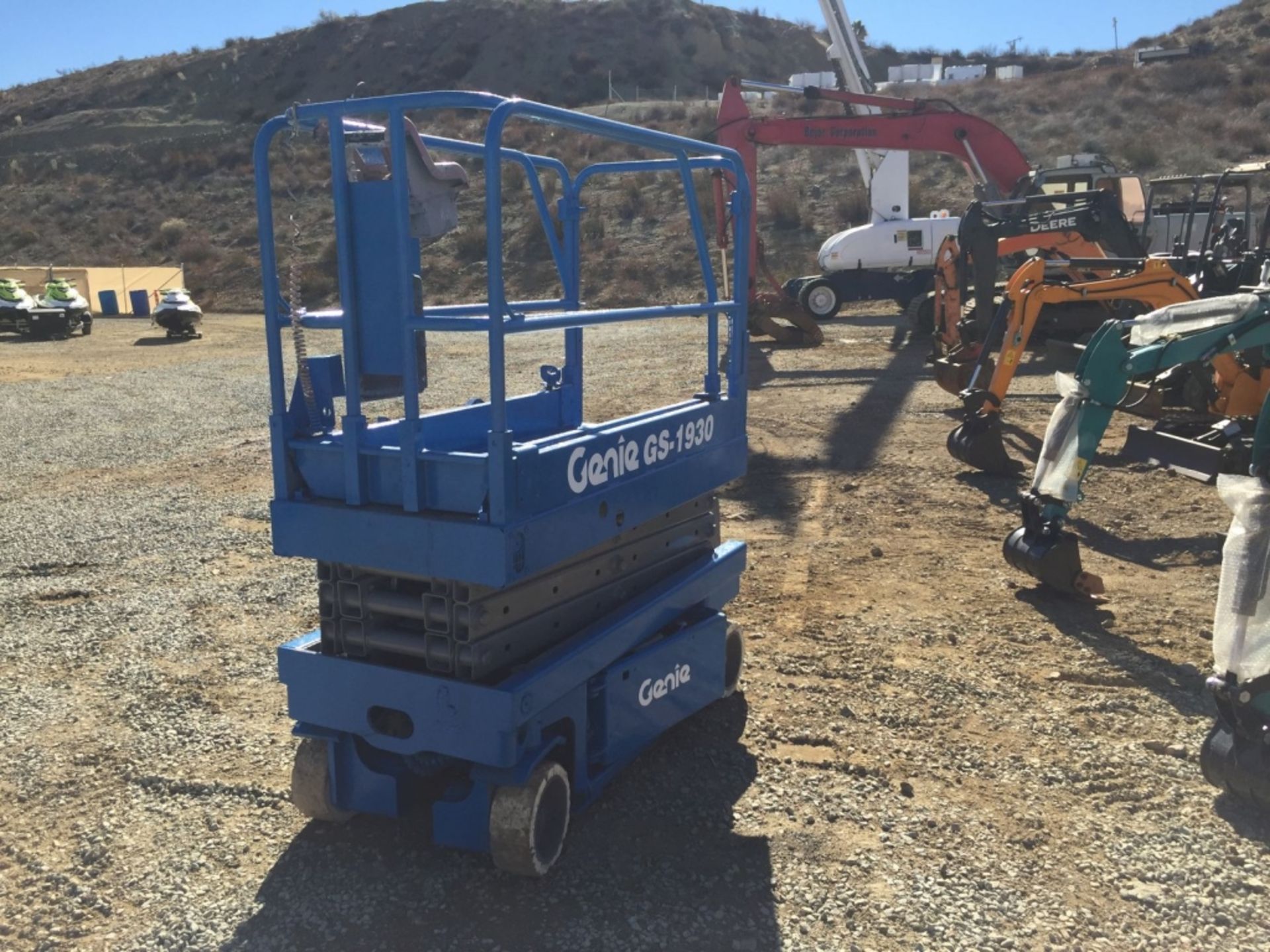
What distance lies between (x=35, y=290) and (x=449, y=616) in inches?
1140

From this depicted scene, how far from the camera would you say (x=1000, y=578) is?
649 centimetres

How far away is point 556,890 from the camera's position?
3.45 meters

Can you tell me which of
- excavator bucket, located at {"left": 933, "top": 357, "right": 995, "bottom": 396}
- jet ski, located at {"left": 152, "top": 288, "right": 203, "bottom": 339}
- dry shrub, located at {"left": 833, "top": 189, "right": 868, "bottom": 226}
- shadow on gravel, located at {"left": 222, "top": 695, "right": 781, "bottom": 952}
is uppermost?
dry shrub, located at {"left": 833, "top": 189, "right": 868, "bottom": 226}

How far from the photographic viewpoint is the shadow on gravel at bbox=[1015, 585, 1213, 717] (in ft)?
15.8

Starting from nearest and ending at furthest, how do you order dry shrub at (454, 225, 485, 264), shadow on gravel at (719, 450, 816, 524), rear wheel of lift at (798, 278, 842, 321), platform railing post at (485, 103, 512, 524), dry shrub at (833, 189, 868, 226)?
platform railing post at (485, 103, 512, 524) → shadow on gravel at (719, 450, 816, 524) → rear wheel of lift at (798, 278, 842, 321) → dry shrub at (833, 189, 868, 226) → dry shrub at (454, 225, 485, 264)

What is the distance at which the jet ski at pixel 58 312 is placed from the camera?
2278 centimetres

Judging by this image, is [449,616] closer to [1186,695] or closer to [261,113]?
[1186,695]

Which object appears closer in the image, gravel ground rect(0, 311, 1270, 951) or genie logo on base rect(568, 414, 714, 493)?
gravel ground rect(0, 311, 1270, 951)

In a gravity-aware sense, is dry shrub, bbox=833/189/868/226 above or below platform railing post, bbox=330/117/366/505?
above

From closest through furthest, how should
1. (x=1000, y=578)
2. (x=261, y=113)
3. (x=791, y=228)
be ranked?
(x=1000, y=578) → (x=791, y=228) → (x=261, y=113)

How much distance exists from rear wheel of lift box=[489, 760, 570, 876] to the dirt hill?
2523cm

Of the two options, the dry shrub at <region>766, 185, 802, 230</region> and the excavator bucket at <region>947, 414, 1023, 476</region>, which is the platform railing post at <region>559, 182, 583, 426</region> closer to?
the excavator bucket at <region>947, 414, 1023, 476</region>

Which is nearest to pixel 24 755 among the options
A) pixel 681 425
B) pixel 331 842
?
pixel 331 842

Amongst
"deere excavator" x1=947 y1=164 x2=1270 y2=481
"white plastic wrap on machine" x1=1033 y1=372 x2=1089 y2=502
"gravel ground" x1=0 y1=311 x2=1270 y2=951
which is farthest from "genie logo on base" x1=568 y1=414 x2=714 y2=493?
"deere excavator" x1=947 y1=164 x2=1270 y2=481
